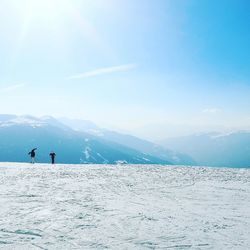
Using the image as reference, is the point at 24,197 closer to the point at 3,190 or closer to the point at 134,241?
the point at 3,190

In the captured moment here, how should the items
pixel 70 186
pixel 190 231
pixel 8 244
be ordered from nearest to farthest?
pixel 8 244 → pixel 190 231 → pixel 70 186

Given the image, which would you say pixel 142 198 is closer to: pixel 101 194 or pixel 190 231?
pixel 101 194

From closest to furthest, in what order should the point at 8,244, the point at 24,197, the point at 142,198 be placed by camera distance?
the point at 8,244 → the point at 24,197 → the point at 142,198

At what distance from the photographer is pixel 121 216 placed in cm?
1455

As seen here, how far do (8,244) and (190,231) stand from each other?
6808 mm

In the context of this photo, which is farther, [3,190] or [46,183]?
[46,183]

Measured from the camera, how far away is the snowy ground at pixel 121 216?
438 inches

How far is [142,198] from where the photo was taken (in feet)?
63.8

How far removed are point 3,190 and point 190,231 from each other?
1322 centimetres

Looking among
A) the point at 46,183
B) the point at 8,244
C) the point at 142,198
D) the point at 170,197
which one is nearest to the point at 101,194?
the point at 142,198

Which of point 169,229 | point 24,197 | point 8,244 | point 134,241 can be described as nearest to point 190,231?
point 169,229

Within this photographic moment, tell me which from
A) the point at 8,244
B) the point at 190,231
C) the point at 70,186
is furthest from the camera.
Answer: the point at 70,186

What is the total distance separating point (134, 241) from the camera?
1120 cm

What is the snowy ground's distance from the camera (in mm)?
11125
